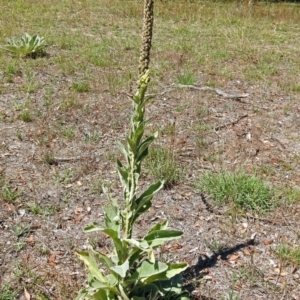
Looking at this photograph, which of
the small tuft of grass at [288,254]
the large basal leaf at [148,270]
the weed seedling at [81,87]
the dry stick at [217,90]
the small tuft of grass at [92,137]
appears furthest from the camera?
the dry stick at [217,90]

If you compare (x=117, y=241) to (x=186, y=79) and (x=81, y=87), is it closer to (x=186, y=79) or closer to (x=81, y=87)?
(x=81, y=87)

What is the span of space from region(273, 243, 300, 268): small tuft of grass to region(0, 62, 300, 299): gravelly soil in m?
0.06

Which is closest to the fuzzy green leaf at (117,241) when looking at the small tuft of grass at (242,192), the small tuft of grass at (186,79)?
the small tuft of grass at (242,192)

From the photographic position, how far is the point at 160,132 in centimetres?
Result: 520

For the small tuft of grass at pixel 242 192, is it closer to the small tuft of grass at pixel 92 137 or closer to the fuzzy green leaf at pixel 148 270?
the small tuft of grass at pixel 92 137

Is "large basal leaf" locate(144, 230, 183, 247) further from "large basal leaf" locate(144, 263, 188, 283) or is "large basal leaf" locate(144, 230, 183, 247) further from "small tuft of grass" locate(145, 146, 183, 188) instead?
"small tuft of grass" locate(145, 146, 183, 188)

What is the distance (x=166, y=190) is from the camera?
4207 mm

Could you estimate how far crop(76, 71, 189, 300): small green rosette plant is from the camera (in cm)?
239

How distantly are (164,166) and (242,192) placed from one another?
29.7 inches

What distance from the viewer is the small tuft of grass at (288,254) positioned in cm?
337

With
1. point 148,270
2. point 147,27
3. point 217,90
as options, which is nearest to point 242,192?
point 148,270

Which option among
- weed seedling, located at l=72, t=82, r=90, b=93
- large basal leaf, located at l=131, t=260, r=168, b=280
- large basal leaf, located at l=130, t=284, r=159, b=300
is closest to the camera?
large basal leaf, located at l=131, t=260, r=168, b=280

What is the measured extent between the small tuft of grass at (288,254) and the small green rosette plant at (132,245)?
1151mm

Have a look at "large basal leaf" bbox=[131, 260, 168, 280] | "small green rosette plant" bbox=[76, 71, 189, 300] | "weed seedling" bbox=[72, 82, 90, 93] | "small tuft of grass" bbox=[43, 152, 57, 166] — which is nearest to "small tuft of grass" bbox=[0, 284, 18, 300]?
"small green rosette plant" bbox=[76, 71, 189, 300]
